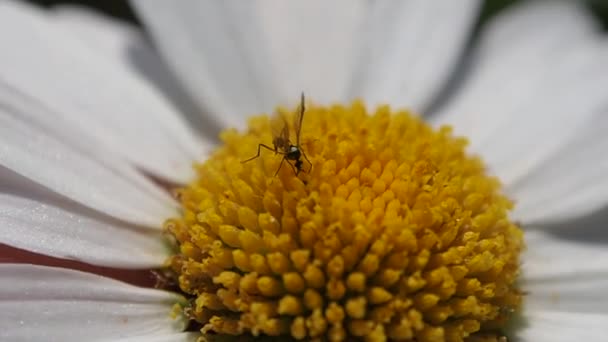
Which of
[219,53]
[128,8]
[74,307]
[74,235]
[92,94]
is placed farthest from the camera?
[128,8]

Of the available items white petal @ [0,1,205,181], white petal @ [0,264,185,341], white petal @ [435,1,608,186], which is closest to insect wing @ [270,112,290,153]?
white petal @ [0,1,205,181]

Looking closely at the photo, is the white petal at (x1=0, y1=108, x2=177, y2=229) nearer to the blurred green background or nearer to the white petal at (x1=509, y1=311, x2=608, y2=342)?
the white petal at (x1=509, y1=311, x2=608, y2=342)

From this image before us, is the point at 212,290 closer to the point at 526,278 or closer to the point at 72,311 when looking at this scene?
the point at 72,311

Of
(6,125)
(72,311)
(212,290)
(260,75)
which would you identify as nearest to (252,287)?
(212,290)

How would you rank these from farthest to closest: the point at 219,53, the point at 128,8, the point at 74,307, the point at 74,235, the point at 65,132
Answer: the point at 128,8 < the point at 219,53 < the point at 65,132 < the point at 74,235 < the point at 74,307

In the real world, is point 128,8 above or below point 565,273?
above

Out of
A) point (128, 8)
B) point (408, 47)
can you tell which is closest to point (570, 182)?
point (408, 47)

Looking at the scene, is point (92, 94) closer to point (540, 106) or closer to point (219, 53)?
point (219, 53)

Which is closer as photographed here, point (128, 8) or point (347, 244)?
point (347, 244)

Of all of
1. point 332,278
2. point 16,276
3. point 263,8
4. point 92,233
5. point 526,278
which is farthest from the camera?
point 263,8
